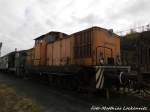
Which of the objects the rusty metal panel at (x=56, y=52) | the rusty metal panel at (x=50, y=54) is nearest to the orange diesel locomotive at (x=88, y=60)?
the rusty metal panel at (x=56, y=52)

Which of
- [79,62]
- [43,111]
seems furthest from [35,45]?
[43,111]

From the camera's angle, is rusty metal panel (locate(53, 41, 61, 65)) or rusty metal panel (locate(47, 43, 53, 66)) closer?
rusty metal panel (locate(53, 41, 61, 65))

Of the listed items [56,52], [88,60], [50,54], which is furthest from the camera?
[50,54]

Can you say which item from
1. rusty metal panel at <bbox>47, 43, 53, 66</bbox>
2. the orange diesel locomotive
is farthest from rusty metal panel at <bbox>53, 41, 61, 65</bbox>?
rusty metal panel at <bbox>47, 43, 53, 66</bbox>

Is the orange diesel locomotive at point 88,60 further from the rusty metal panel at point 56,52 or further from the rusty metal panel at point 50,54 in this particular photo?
the rusty metal panel at point 50,54

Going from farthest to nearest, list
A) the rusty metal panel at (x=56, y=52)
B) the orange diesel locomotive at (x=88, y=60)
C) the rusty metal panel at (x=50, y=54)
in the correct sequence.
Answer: the rusty metal panel at (x=50, y=54) < the rusty metal panel at (x=56, y=52) < the orange diesel locomotive at (x=88, y=60)

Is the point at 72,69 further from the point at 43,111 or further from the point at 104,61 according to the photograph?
the point at 43,111

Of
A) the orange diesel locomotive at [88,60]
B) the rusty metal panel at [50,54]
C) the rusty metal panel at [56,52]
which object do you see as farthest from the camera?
the rusty metal panel at [50,54]

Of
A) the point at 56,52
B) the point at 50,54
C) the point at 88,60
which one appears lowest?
the point at 88,60

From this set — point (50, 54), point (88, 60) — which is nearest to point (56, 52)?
point (50, 54)

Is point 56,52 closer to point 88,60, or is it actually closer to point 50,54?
point 50,54

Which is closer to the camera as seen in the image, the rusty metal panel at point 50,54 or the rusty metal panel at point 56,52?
the rusty metal panel at point 56,52

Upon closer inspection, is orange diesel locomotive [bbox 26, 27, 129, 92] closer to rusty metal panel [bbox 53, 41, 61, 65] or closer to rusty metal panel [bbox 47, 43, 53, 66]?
rusty metal panel [bbox 53, 41, 61, 65]

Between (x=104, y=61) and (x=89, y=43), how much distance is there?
1365 millimetres
